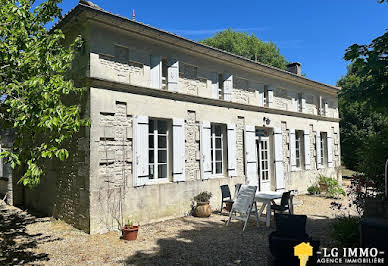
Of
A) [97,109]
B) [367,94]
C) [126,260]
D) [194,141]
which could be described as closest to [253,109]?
[194,141]

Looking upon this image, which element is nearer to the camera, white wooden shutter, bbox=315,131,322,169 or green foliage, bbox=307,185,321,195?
green foliage, bbox=307,185,321,195

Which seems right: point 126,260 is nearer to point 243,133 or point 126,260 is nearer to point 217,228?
point 217,228

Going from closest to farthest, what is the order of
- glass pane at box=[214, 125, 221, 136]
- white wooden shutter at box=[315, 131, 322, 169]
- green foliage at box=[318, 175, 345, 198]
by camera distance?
1. glass pane at box=[214, 125, 221, 136]
2. green foliage at box=[318, 175, 345, 198]
3. white wooden shutter at box=[315, 131, 322, 169]

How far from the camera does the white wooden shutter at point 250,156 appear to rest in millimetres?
9086

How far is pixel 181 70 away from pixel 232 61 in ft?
6.46

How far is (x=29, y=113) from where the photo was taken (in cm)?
402

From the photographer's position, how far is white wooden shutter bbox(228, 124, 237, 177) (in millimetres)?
8562

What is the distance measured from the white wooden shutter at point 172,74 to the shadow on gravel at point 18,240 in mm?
4425

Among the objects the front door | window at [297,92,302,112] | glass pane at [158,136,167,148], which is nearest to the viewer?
glass pane at [158,136,167,148]

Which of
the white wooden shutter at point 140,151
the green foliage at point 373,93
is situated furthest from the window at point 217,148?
the green foliage at point 373,93

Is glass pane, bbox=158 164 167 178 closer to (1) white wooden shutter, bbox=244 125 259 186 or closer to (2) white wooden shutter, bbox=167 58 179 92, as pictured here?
(2) white wooden shutter, bbox=167 58 179 92

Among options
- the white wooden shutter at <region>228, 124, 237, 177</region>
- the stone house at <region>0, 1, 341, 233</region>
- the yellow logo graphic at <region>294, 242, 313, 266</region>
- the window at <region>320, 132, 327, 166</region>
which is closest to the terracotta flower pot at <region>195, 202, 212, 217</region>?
the stone house at <region>0, 1, 341, 233</region>

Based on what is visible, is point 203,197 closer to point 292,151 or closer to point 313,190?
point 292,151

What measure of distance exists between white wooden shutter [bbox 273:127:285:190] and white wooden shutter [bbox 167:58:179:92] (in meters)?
4.68
